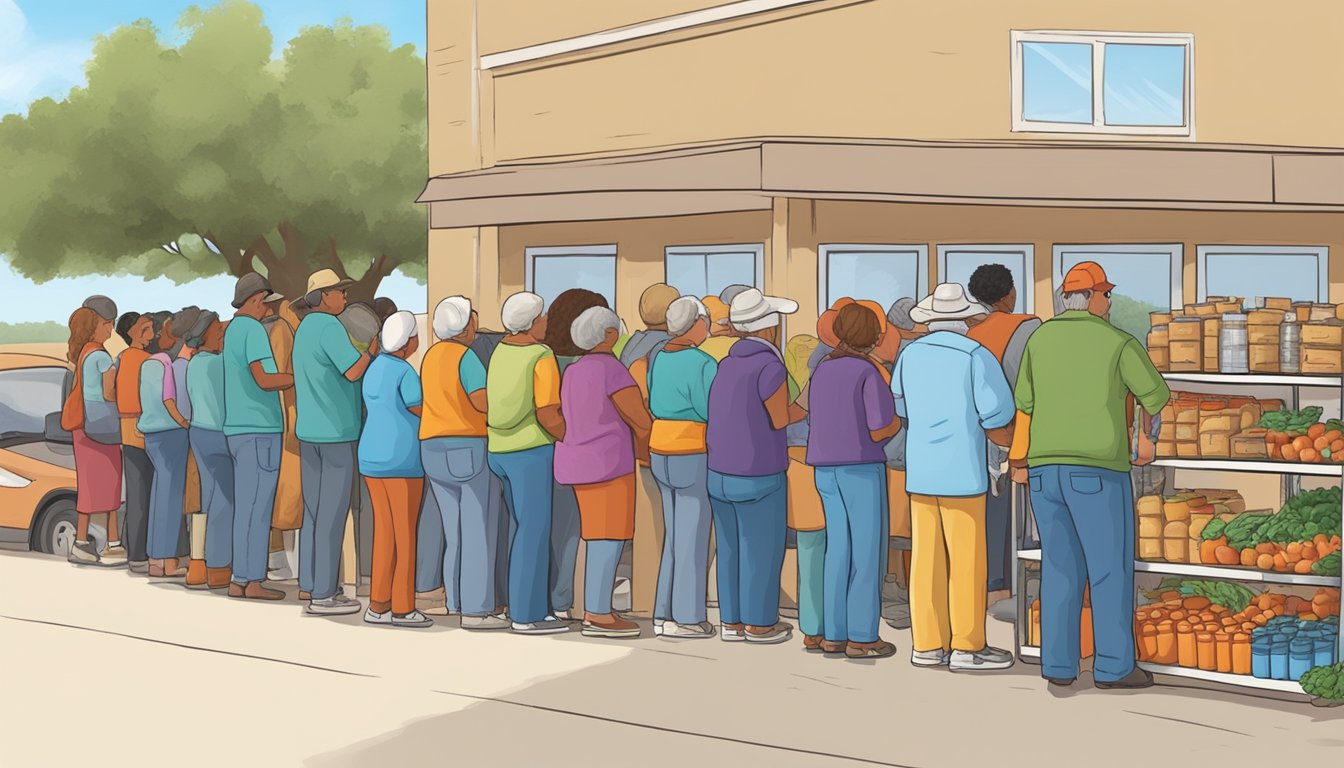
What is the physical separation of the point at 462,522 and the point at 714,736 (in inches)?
132

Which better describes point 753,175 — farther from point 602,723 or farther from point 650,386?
point 602,723

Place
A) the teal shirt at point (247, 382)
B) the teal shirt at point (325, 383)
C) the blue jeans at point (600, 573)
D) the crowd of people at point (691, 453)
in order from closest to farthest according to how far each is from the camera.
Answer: the crowd of people at point (691, 453) < the blue jeans at point (600, 573) < the teal shirt at point (325, 383) < the teal shirt at point (247, 382)

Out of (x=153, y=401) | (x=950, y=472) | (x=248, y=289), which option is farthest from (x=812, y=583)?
(x=153, y=401)

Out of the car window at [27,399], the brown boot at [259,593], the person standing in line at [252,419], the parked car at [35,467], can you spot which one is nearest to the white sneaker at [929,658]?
the person standing in line at [252,419]

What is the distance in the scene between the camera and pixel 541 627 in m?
10.3

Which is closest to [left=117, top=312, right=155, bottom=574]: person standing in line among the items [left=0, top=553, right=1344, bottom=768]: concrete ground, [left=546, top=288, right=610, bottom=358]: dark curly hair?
[left=0, top=553, right=1344, bottom=768]: concrete ground

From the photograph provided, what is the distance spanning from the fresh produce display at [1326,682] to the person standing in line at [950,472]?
1.63m

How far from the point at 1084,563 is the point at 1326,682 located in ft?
4.24

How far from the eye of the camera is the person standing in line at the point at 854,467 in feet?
29.7

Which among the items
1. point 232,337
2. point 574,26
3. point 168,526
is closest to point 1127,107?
point 574,26

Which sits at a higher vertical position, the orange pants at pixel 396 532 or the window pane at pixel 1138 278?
the window pane at pixel 1138 278

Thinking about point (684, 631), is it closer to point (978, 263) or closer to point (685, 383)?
point (685, 383)

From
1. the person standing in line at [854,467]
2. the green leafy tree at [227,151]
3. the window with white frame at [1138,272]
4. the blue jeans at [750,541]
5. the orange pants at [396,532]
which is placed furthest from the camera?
the green leafy tree at [227,151]

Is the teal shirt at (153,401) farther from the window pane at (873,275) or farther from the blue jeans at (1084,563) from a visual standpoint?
the blue jeans at (1084,563)
